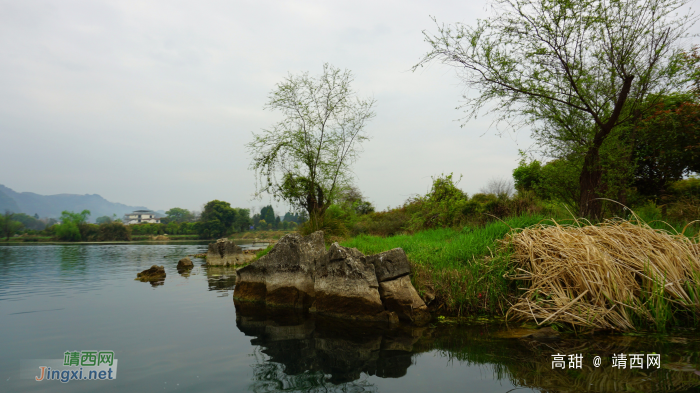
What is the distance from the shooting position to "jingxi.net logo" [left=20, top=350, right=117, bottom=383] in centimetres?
458

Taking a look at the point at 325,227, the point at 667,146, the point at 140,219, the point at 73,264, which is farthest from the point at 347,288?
the point at 140,219

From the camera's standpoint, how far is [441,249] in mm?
8758

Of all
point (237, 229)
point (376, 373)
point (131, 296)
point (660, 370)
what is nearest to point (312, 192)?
point (131, 296)

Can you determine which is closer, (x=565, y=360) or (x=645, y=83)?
(x=565, y=360)

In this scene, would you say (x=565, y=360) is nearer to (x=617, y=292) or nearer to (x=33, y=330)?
(x=617, y=292)

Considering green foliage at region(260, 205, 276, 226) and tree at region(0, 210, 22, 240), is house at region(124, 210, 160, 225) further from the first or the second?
green foliage at region(260, 205, 276, 226)

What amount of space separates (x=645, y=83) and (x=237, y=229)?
247ft

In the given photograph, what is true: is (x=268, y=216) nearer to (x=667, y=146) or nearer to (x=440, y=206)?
(x=440, y=206)

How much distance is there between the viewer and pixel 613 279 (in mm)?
5207

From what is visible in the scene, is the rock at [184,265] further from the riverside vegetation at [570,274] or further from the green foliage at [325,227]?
the riverside vegetation at [570,274]

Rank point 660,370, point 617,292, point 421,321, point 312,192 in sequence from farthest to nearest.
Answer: point 312,192 → point 421,321 → point 617,292 → point 660,370

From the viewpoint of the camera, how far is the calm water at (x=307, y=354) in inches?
153

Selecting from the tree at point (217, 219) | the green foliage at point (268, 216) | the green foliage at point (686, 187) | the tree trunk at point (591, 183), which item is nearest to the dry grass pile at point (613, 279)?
the tree trunk at point (591, 183)

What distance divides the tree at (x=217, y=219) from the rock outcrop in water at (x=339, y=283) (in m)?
65.8
